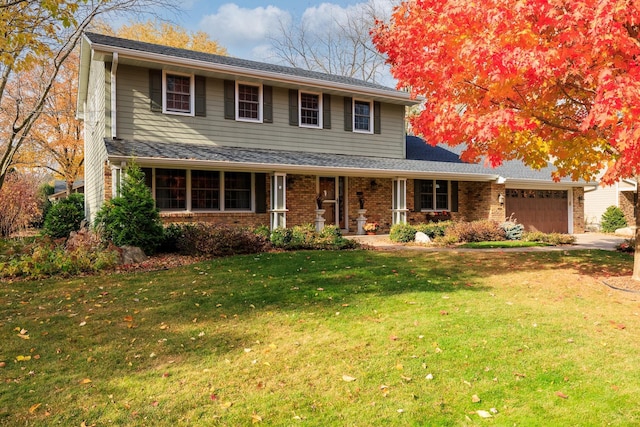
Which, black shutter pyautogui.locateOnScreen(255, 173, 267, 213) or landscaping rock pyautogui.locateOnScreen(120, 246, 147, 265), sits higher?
black shutter pyautogui.locateOnScreen(255, 173, 267, 213)

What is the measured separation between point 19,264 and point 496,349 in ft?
27.9

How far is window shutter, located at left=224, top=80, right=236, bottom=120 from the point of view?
1379cm

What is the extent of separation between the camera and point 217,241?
10055 mm

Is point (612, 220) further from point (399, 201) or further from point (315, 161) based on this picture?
point (315, 161)

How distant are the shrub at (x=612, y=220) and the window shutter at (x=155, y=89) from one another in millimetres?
22306

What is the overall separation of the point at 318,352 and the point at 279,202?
31.2 feet

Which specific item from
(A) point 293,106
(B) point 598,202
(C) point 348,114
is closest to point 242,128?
(A) point 293,106

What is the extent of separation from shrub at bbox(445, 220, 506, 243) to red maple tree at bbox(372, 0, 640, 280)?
5.58 m

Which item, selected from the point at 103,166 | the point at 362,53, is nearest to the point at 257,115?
the point at 103,166

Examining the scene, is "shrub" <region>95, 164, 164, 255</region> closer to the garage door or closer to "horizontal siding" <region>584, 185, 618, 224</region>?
the garage door

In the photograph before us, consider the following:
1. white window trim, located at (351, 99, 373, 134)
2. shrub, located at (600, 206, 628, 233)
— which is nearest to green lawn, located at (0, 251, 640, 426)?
white window trim, located at (351, 99, 373, 134)

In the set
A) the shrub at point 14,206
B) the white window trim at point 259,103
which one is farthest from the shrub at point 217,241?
the shrub at point 14,206

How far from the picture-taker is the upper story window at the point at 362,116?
52.8ft

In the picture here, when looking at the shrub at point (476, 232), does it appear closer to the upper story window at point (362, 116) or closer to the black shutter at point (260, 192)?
the upper story window at point (362, 116)
